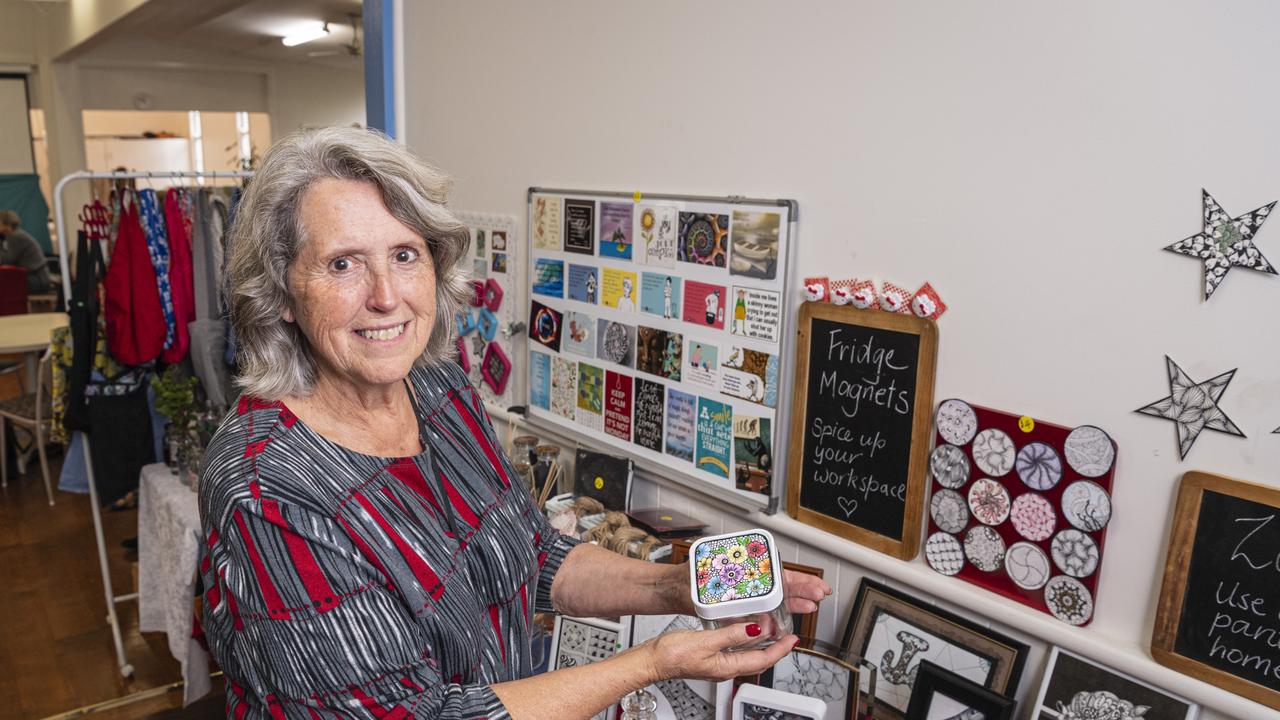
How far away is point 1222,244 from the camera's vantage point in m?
1.23

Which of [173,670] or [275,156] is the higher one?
[275,156]

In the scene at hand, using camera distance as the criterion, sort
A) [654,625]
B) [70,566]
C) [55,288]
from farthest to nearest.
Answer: [55,288]
[70,566]
[654,625]

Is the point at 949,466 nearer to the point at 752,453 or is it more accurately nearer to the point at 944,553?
the point at 944,553

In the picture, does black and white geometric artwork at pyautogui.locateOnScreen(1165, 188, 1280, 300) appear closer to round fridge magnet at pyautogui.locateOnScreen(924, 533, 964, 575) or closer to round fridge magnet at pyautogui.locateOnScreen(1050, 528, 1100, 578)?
round fridge magnet at pyautogui.locateOnScreen(1050, 528, 1100, 578)

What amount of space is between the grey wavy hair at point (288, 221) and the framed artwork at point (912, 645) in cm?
104

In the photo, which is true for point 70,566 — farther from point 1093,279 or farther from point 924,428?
point 1093,279

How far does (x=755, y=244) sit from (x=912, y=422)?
48 cm

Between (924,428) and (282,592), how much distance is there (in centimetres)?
107

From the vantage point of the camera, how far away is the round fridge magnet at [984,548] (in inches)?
60.3

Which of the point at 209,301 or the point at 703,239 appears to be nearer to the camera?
the point at 703,239

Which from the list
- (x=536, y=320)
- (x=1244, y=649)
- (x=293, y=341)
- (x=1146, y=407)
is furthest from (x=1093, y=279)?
(x=536, y=320)

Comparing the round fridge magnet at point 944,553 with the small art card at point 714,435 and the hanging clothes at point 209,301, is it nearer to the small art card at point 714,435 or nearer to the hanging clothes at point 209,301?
the small art card at point 714,435

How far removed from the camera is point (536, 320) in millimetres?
2541

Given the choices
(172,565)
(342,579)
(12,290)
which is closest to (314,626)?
(342,579)
